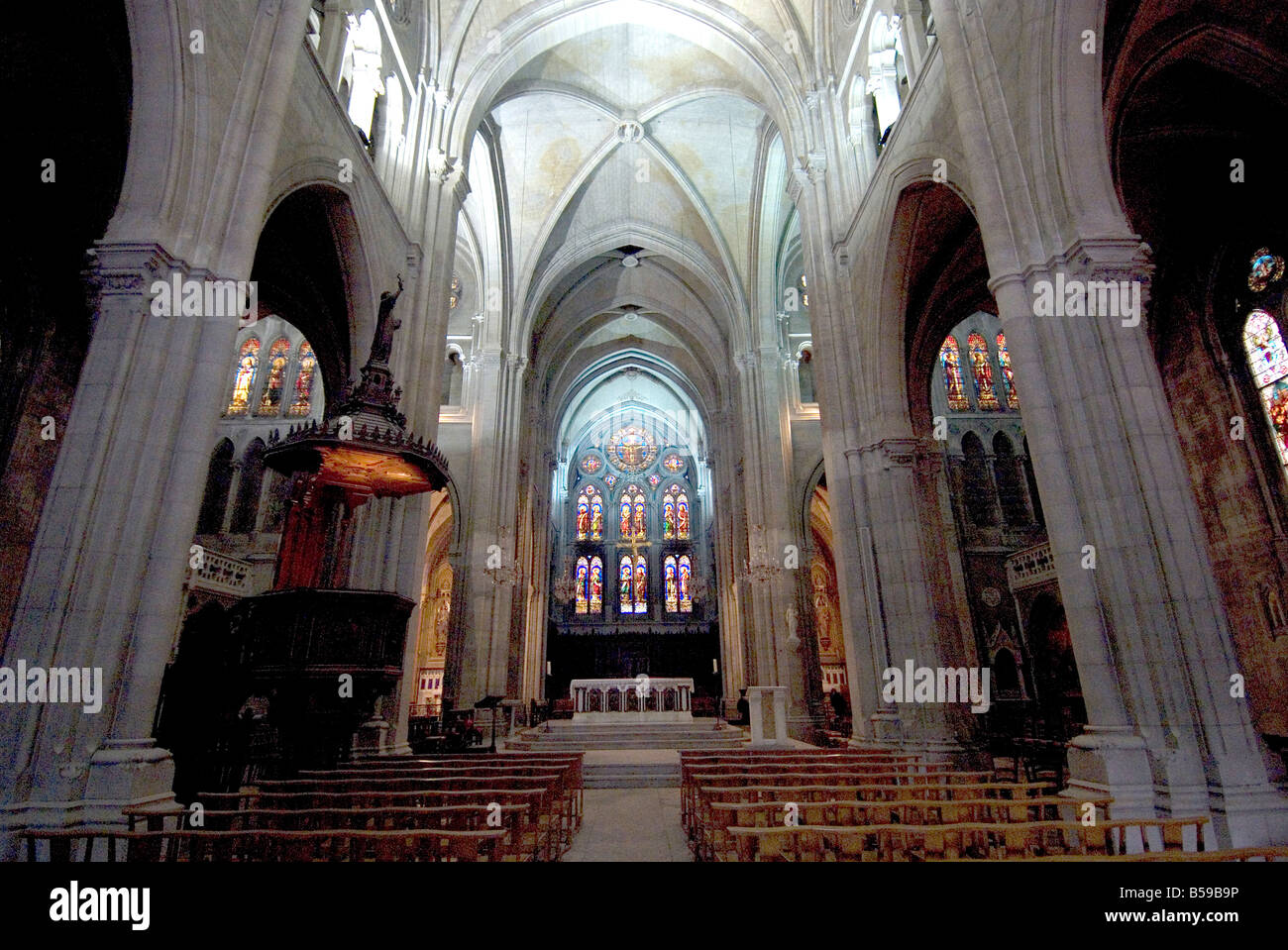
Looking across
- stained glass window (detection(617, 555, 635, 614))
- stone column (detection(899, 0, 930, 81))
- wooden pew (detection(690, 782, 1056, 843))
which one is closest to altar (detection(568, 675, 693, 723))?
wooden pew (detection(690, 782, 1056, 843))

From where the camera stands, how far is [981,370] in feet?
71.1

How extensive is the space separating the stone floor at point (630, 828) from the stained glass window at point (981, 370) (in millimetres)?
17293

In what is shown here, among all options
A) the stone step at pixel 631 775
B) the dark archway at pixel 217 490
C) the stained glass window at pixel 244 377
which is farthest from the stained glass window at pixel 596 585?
the stone step at pixel 631 775

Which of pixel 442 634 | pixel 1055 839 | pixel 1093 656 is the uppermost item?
pixel 442 634

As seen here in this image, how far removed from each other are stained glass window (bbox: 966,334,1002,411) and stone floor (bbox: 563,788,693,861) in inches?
681

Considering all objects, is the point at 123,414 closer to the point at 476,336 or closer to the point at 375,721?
the point at 375,721

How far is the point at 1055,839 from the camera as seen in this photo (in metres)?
4.63

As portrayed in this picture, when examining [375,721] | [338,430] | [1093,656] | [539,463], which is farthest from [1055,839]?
[539,463]

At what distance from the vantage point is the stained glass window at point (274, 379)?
21.1 metres

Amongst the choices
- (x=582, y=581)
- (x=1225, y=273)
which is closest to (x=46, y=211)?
(x=1225, y=273)

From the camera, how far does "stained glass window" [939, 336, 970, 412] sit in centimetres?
2108

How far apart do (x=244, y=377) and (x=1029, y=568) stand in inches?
991

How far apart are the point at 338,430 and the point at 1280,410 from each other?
53.6 feet

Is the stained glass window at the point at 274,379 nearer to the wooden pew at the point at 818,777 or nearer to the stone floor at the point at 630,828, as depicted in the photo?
the stone floor at the point at 630,828
